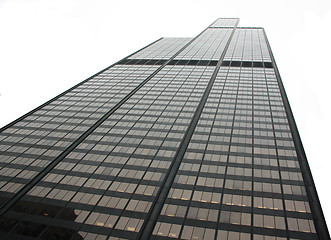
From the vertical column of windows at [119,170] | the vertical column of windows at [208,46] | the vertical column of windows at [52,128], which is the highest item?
the vertical column of windows at [52,128]

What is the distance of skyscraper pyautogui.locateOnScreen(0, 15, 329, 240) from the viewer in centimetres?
4112

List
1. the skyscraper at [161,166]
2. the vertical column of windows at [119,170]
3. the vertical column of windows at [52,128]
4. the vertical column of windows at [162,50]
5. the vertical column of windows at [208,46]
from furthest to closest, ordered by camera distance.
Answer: the vertical column of windows at [162,50] < the vertical column of windows at [208,46] < the vertical column of windows at [52,128] < the vertical column of windows at [119,170] < the skyscraper at [161,166]

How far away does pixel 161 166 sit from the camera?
54.5m

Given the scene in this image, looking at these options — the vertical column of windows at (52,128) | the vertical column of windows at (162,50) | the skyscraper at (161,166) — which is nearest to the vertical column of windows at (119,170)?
the skyscraper at (161,166)

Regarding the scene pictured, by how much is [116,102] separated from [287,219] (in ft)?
199

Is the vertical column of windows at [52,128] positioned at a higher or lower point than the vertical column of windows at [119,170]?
higher

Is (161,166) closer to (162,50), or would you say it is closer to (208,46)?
(162,50)

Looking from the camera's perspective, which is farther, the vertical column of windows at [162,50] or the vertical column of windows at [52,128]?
the vertical column of windows at [162,50]

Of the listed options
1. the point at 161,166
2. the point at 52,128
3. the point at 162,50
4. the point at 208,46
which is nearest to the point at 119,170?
the point at 161,166

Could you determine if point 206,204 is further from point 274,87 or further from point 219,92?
point 274,87

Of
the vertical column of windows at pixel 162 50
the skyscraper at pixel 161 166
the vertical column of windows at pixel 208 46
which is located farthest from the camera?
the vertical column of windows at pixel 162 50

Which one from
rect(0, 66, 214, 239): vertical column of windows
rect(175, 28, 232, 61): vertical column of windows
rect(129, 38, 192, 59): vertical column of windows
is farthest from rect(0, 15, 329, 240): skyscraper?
rect(129, 38, 192, 59): vertical column of windows

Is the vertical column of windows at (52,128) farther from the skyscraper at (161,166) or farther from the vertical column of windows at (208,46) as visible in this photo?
the vertical column of windows at (208,46)

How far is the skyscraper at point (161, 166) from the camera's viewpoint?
41125 millimetres
